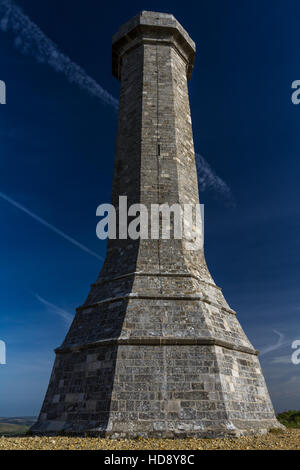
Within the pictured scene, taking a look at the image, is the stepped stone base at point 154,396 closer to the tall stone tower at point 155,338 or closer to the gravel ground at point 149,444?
the tall stone tower at point 155,338

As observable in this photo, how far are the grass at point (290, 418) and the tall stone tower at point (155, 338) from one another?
9.42 feet

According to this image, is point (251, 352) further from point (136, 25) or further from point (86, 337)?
point (136, 25)

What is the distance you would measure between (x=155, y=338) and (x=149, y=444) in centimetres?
209

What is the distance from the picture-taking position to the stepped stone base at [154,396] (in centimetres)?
652

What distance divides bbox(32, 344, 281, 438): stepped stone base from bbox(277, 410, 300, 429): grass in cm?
305

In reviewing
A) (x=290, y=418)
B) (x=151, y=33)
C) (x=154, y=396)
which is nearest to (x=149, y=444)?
(x=154, y=396)

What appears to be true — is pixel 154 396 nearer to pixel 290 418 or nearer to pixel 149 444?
pixel 149 444

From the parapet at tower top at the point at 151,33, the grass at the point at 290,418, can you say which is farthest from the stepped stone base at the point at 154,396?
the parapet at tower top at the point at 151,33

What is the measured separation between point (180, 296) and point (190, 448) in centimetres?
340

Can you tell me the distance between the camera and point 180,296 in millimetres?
8367

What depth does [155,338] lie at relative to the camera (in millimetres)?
7477

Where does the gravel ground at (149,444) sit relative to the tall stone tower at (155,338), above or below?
below

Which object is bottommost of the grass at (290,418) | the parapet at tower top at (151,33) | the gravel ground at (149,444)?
the gravel ground at (149,444)
